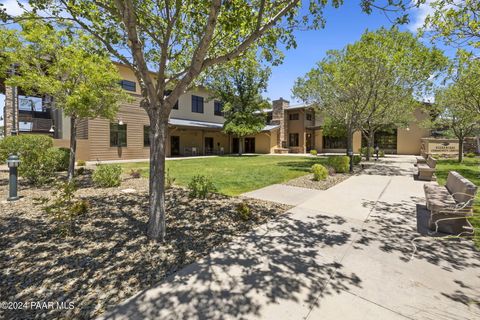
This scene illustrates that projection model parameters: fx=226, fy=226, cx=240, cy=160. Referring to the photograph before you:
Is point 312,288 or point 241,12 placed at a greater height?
point 241,12

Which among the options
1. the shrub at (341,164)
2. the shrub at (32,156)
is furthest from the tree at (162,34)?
the shrub at (341,164)

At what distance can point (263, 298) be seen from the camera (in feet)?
8.67

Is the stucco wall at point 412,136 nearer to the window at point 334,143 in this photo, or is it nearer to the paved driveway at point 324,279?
the window at point 334,143

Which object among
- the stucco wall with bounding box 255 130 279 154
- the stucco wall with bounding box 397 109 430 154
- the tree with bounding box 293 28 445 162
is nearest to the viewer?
the tree with bounding box 293 28 445 162

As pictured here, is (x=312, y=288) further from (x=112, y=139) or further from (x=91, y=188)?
(x=112, y=139)

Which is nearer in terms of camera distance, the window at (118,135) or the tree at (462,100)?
the tree at (462,100)

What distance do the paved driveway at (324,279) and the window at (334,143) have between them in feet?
103

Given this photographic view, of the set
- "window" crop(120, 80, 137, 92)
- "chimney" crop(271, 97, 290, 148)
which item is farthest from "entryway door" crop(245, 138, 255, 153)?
"window" crop(120, 80, 137, 92)

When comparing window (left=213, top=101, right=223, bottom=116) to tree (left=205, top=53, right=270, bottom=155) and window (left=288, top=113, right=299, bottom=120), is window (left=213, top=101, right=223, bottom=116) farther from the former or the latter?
window (left=288, top=113, right=299, bottom=120)

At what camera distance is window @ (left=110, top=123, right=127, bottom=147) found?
19.0 m

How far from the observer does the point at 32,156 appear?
352 inches

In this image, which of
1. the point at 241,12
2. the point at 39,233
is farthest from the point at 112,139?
the point at 241,12

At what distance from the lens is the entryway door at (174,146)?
85.9 feet

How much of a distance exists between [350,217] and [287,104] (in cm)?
3097
